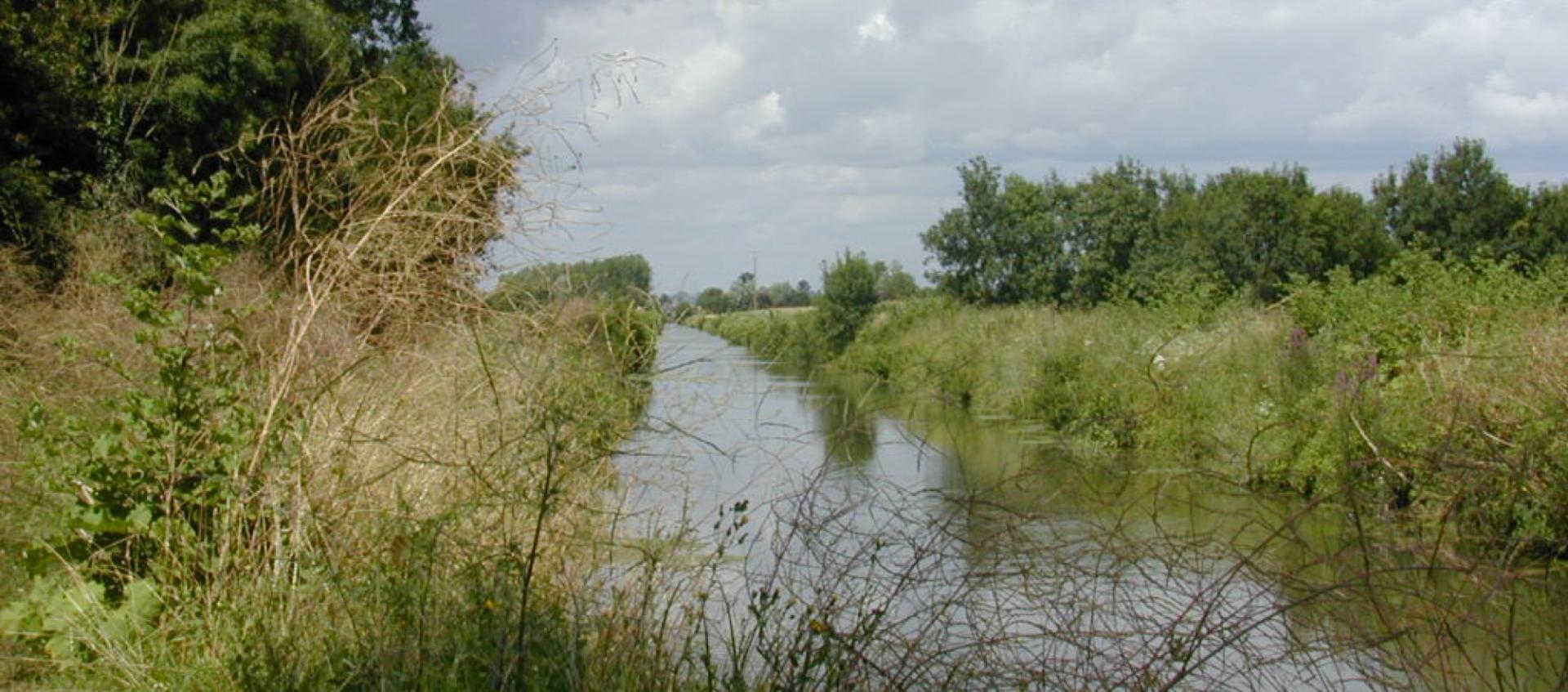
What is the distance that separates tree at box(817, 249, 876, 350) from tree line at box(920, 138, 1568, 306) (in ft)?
20.9

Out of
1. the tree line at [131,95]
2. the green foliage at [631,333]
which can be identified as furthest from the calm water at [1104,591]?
the tree line at [131,95]

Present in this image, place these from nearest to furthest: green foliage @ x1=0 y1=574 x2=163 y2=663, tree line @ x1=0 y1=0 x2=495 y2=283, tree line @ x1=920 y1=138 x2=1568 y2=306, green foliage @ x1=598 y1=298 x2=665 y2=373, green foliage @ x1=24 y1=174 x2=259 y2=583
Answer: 1. green foliage @ x1=0 y1=574 x2=163 y2=663
2. green foliage @ x1=24 y1=174 x2=259 y2=583
3. green foliage @ x1=598 y1=298 x2=665 y2=373
4. tree line @ x1=0 y1=0 x2=495 y2=283
5. tree line @ x1=920 y1=138 x2=1568 y2=306

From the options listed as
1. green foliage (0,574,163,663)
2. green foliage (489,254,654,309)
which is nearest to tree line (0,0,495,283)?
green foliage (489,254,654,309)

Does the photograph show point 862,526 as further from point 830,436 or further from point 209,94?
point 209,94

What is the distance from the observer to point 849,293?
43500 millimetres

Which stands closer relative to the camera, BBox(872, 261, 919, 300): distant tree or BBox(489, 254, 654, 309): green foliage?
BBox(489, 254, 654, 309): green foliage

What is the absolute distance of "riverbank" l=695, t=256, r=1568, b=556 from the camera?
415cm

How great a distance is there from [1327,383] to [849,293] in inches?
1126

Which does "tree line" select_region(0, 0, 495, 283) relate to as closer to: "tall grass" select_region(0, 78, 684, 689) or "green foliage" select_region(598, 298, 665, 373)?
"tall grass" select_region(0, 78, 684, 689)

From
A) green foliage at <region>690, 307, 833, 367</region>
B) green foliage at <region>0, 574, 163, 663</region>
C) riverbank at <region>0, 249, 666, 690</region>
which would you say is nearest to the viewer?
riverbank at <region>0, 249, 666, 690</region>

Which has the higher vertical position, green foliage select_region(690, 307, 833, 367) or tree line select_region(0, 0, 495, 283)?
tree line select_region(0, 0, 495, 283)

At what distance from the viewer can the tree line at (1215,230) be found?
126 ft

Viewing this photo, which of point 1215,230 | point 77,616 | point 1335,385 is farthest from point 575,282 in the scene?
point 1215,230

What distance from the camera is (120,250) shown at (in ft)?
38.4
